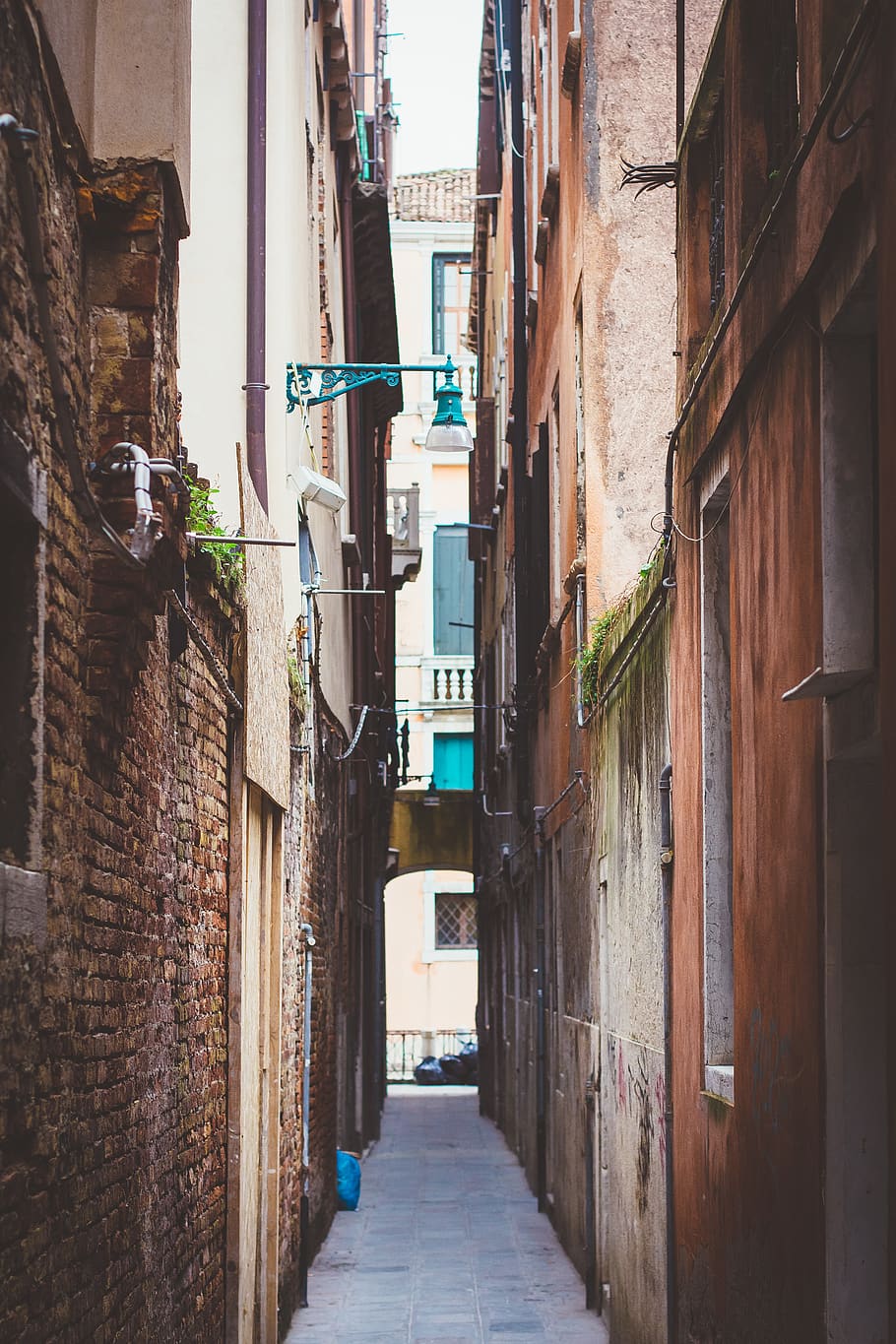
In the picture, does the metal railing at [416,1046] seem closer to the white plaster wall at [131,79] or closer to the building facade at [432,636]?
the building facade at [432,636]

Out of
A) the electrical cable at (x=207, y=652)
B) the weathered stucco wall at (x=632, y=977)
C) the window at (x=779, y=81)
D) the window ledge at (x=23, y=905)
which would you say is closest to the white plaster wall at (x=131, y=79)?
the electrical cable at (x=207, y=652)

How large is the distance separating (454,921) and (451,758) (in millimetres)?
3356

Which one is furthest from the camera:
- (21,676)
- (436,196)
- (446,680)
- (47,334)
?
(436,196)

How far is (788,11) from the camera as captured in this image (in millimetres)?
6477

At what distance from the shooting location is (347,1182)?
16547 mm

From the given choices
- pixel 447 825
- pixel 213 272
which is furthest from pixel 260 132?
pixel 447 825

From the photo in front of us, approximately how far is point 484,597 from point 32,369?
25.9m

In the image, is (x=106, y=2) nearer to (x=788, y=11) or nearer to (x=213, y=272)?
(x=788, y=11)

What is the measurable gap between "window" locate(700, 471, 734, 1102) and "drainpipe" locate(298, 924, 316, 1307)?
558 cm

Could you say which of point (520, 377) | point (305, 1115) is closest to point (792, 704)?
point (305, 1115)

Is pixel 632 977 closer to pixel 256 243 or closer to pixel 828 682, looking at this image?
pixel 256 243

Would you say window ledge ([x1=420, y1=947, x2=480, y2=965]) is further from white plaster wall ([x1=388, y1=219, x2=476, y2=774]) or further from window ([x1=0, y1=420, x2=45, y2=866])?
window ([x1=0, y1=420, x2=45, y2=866])

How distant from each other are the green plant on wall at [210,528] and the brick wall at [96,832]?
0.21 metres

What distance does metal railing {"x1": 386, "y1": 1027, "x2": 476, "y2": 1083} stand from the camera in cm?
3594
